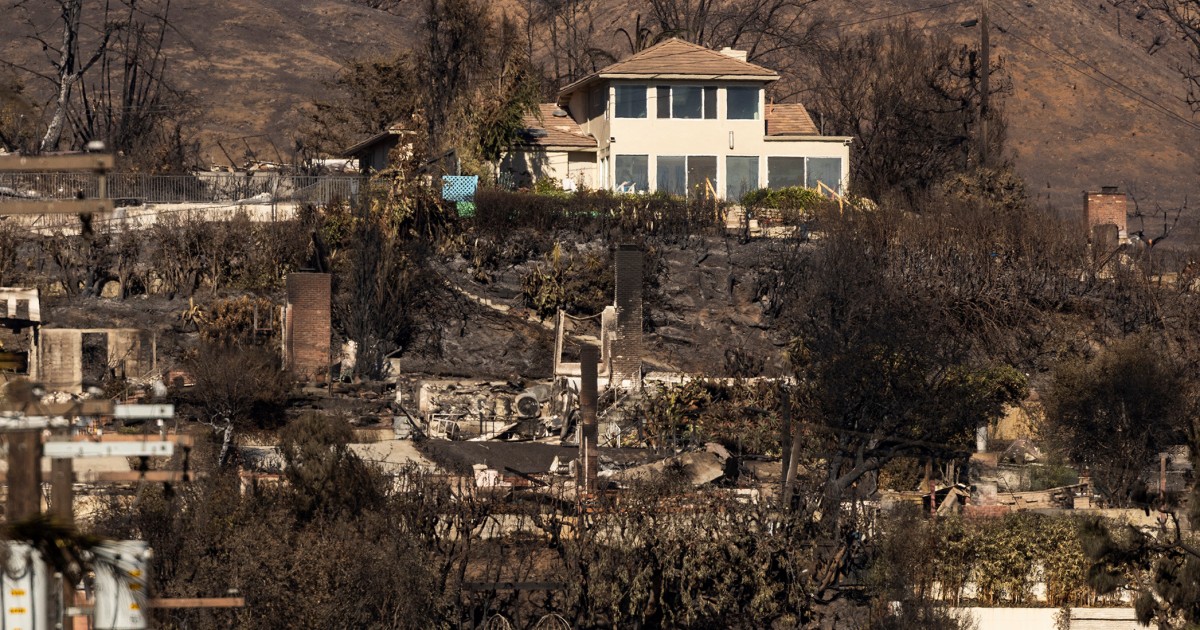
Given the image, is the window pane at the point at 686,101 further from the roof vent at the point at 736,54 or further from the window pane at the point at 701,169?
the roof vent at the point at 736,54

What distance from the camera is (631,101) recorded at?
170 feet

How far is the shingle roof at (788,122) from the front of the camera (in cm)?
5291

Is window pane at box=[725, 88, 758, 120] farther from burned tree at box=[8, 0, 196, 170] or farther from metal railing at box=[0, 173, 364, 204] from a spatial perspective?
burned tree at box=[8, 0, 196, 170]

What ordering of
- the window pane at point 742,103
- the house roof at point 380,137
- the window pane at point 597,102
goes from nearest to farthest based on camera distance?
the house roof at point 380,137 < the window pane at point 742,103 < the window pane at point 597,102

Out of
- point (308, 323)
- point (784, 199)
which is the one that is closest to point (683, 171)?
point (784, 199)

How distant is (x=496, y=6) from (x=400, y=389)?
9089 centimetres

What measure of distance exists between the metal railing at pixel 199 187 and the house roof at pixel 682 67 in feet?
28.9

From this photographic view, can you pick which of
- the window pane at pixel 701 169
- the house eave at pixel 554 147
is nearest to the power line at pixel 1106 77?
the window pane at pixel 701 169

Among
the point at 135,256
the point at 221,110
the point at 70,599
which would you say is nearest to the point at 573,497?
the point at 135,256

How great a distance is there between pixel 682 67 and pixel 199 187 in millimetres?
14587

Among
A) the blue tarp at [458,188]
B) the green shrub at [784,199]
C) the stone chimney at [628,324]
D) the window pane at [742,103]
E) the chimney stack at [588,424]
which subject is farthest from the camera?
the window pane at [742,103]

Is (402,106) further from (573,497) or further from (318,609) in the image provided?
(318,609)

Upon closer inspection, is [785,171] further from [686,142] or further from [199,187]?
[199,187]

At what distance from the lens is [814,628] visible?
30031 millimetres
